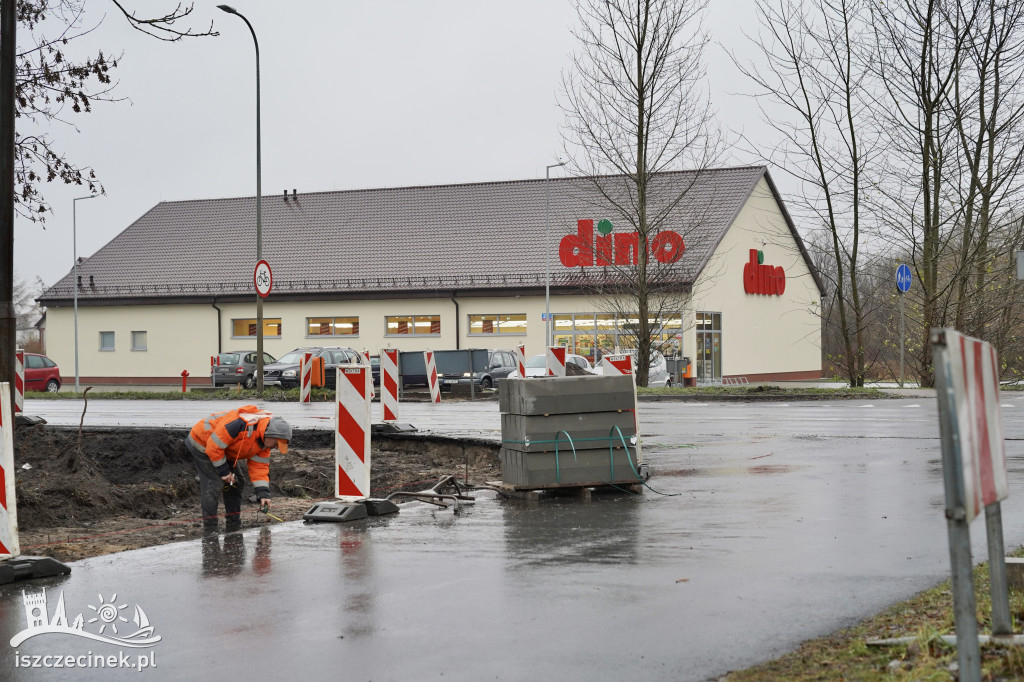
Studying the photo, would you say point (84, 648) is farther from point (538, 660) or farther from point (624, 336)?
point (624, 336)

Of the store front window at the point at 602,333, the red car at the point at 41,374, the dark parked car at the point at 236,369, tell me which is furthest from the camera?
the red car at the point at 41,374

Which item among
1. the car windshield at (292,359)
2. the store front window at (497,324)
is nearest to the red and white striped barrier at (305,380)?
the car windshield at (292,359)

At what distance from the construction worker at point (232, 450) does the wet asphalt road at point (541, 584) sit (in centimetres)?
71

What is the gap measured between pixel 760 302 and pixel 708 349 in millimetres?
5525

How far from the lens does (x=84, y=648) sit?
5898mm

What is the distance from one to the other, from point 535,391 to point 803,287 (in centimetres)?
4512

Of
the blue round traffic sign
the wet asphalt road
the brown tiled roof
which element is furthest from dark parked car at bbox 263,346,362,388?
the wet asphalt road

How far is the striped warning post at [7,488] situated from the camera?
300 inches

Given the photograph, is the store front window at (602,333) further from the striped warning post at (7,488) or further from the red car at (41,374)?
the striped warning post at (7,488)

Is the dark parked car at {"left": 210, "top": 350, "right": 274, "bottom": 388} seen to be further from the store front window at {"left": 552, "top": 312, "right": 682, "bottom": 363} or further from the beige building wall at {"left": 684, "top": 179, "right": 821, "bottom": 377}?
the beige building wall at {"left": 684, "top": 179, "right": 821, "bottom": 377}

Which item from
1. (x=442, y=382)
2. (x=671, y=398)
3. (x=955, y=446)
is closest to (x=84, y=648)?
(x=955, y=446)

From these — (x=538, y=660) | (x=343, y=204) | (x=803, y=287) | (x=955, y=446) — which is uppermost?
(x=343, y=204)

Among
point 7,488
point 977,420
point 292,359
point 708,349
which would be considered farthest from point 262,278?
point 977,420

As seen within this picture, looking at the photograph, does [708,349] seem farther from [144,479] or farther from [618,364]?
[144,479]
